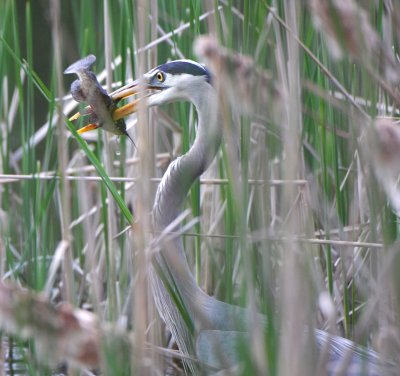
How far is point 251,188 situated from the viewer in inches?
96.8

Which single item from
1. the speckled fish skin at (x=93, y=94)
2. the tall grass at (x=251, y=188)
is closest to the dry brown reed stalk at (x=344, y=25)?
the tall grass at (x=251, y=188)

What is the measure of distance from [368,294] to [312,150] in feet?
2.39

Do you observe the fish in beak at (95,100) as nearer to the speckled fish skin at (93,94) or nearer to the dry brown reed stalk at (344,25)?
the speckled fish skin at (93,94)

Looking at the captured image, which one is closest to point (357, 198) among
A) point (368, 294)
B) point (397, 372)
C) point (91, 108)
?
point (368, 294)

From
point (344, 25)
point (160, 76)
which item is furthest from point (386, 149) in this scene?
point (160, 76)

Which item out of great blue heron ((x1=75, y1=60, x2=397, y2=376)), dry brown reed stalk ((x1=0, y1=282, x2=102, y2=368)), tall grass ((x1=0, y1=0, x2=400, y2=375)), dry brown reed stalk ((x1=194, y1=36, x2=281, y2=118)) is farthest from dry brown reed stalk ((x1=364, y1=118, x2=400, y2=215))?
great blue heron ((x1=75, y1=60, x2=397, y2=376))

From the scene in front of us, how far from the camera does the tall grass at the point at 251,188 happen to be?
1.28 metres

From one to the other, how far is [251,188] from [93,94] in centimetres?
63

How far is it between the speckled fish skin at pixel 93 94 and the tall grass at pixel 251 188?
0.25 feet

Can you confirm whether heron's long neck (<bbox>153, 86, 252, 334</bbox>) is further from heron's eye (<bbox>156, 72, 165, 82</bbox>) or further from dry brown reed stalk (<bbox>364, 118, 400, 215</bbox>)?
dry brown reed stalk (<bbox>364, 118, 400, 215</bbox>)

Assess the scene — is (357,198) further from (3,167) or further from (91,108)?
(3,167)

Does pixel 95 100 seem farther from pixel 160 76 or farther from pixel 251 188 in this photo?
pixel 251 188

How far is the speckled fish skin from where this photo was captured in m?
2.00

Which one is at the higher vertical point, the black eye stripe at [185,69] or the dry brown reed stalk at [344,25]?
the black eye stripe at [185,69]
